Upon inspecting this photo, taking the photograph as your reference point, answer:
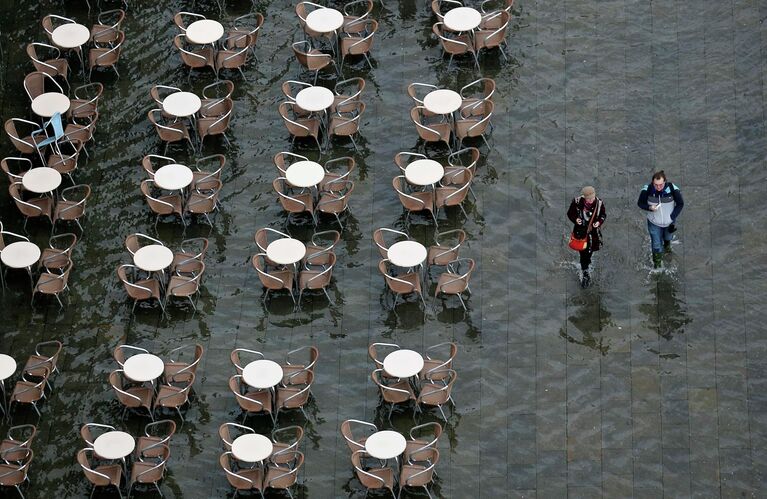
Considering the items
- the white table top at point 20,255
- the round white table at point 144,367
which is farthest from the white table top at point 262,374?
the white table top at point 20,255

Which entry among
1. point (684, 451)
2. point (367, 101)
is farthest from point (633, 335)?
point (367, 101)

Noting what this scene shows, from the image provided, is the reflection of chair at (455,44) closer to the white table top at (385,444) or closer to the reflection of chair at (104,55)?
the reflection of chair at (104,55)

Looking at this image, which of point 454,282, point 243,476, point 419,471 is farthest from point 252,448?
point 454,282

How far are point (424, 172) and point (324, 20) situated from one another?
3575 mm

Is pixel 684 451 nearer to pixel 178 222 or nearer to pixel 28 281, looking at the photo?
pixel 178 222

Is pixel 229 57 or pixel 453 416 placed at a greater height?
pixel 229 57

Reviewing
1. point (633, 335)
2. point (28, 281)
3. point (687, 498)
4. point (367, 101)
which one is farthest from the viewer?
point (367, 101)

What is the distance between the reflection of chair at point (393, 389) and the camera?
65.1 ft

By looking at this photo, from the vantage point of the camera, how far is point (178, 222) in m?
22.4

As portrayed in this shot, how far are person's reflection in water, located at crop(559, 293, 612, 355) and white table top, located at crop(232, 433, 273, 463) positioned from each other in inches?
169

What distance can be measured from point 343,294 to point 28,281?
15.0ft

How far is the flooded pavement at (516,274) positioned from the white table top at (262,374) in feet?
2.26

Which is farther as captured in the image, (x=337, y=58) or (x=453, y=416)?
(x=337, y=58)

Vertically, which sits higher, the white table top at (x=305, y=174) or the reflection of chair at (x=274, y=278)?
the white table top at (x=305, y=174)
